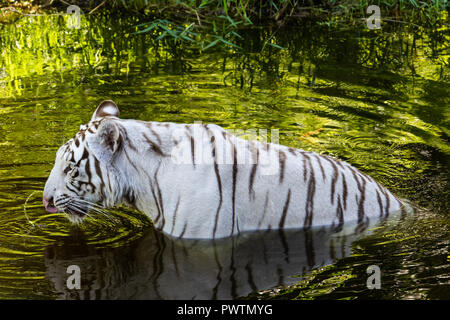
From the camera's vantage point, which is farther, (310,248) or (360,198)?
(360,198)

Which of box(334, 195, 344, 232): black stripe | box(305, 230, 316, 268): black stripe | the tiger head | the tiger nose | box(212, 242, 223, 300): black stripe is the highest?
the tiger head

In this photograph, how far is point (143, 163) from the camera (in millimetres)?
3160

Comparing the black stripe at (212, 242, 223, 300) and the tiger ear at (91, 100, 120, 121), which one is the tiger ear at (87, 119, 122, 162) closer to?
the tiger ear at (91, 100, 120, 121)

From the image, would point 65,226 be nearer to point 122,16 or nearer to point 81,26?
point 81,26

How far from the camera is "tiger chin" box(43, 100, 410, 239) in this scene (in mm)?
3131

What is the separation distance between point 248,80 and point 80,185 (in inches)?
129

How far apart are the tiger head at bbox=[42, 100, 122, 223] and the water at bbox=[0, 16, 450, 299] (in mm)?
283

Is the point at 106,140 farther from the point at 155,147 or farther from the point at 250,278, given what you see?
the point at 250,278

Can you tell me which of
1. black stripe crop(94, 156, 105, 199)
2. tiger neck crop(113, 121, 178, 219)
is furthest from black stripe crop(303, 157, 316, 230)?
black stripe crop(94, 156, 105, 199)

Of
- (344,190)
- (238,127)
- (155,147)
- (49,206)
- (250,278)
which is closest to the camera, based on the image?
(250,278)

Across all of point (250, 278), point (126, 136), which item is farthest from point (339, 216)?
point (126, 136)

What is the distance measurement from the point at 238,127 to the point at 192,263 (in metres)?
2.03

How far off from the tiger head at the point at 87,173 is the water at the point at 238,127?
28cm

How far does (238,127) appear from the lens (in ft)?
16.5
